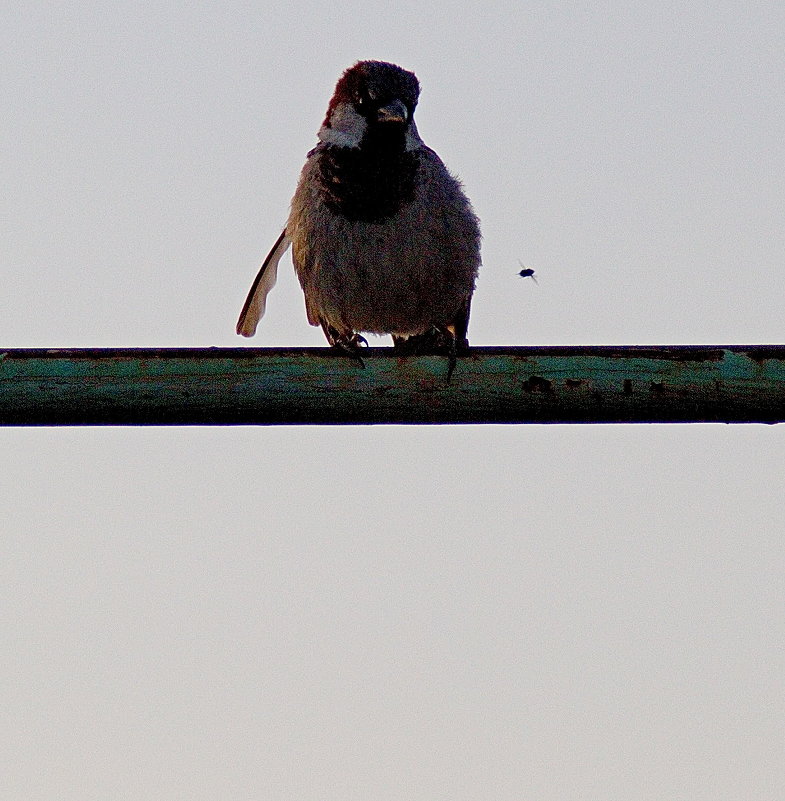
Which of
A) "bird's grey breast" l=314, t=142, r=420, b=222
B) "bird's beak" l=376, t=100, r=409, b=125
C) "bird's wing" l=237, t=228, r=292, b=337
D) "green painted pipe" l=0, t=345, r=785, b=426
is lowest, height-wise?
"green painted pipe" l=0, t=345, r=785, b=426

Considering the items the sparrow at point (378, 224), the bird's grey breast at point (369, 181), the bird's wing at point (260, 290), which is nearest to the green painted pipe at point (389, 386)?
the sparrow at point (378, 224)

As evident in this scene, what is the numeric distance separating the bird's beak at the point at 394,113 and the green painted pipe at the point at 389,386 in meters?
3.08

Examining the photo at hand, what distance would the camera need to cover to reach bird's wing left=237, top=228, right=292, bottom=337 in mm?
5844

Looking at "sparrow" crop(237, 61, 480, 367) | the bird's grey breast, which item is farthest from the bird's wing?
the bird's grey breast

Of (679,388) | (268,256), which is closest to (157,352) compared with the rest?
(679,388)

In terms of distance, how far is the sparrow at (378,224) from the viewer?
18.3ft

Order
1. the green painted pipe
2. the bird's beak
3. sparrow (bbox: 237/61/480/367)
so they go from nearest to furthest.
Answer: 1. the green painted pipe
2. sparrow (bbox: 237/61/480/367)
3. the bird's beak

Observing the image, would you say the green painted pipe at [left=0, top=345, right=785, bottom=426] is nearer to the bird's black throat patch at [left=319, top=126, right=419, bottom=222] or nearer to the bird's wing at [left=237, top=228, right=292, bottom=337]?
the bird's black throat patch at [left=319, top=126, right=419, bottom=222]

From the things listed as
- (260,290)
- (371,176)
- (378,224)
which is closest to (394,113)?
(371,176)

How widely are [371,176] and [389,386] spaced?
118 inches

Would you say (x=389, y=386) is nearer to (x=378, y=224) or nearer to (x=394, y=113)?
(x=378, y=224)

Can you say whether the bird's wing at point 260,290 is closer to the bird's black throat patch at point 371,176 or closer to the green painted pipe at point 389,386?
the bird's black throat patch at point 371,176

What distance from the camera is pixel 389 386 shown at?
9.11ft

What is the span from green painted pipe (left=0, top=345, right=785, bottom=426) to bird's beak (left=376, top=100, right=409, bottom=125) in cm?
308
